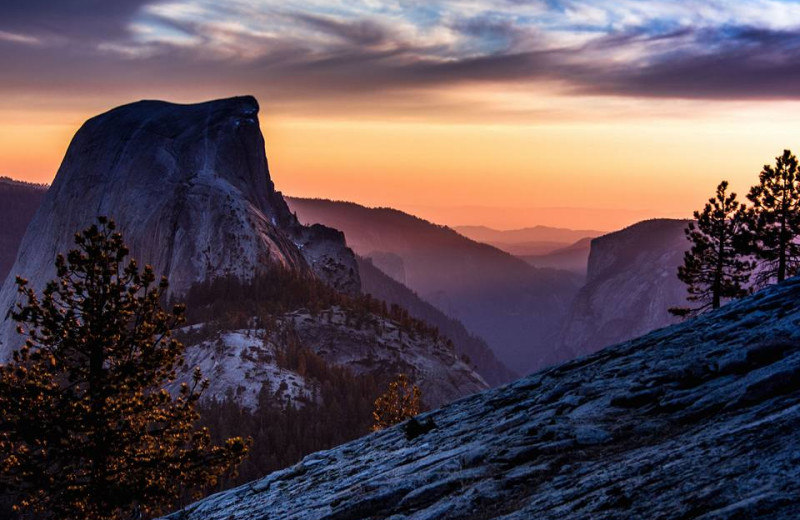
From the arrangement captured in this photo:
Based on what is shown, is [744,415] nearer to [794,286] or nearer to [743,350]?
[743,350]

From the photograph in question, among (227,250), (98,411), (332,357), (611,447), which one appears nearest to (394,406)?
(98,411)

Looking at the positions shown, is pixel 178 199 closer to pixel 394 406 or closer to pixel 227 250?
pixel 227 250

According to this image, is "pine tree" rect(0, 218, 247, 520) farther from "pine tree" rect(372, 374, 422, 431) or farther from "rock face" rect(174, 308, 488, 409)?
"rock face" rect(174, 308, 488, 409)

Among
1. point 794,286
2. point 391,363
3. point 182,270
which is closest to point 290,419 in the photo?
point 391,363

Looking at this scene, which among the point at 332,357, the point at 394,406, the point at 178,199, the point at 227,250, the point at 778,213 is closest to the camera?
the point at 778,213

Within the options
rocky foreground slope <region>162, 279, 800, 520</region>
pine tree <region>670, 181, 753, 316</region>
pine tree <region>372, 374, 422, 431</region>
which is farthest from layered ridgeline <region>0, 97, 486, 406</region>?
rocky foreground slope <region>162, 279, 800, 520</region>

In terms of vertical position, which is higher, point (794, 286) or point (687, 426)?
point (794, 286)

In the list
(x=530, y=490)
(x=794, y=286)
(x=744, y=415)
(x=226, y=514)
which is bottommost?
(x=226, y=514)
